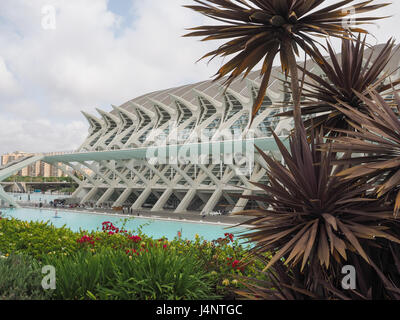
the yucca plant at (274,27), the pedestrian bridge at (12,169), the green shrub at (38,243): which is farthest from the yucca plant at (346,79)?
the pedestrian bridge at (12,169)

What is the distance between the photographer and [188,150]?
27578mm

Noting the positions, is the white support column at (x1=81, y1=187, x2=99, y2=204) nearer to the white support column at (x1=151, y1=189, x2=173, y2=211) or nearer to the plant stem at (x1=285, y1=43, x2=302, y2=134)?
the white support column at (x1=151, y1=189, x2=173, y2=211)

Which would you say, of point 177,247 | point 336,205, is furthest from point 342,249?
point 177,247

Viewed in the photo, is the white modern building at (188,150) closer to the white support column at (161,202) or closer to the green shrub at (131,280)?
the white support column at (161,202)

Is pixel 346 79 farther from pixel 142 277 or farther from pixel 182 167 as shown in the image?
pixel 182 167

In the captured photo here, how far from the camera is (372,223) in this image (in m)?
3.09

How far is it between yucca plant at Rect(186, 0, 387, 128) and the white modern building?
59.5ft

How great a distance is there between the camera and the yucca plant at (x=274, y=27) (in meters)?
3.58

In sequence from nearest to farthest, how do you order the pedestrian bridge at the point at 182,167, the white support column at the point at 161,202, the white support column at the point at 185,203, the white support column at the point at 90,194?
the pedestrian bridge at the point at 182,167 < the white support column at the point at 185,203 < the white support column at the point at 161,202 < the white support column at the point at 90,194

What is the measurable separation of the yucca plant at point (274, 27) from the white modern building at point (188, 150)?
18136 millimetres

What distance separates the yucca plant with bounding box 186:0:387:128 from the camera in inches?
141

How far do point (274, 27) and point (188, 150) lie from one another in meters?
23.9
